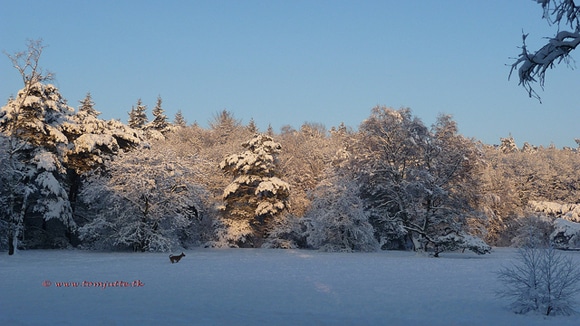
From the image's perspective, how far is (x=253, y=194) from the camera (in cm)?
3891

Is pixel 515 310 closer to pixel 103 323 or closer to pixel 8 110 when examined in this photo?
pixel 103 323

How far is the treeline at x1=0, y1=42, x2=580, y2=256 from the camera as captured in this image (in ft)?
94.0

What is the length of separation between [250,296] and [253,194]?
26.9 m

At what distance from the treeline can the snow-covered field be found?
394 inches

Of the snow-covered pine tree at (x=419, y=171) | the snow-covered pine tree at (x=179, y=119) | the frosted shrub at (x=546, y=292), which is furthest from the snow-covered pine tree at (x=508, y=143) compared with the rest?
the frosted shrub at (x=546, y=292)

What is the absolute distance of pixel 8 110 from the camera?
29.2 m

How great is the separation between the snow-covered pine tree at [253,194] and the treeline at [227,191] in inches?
4.5

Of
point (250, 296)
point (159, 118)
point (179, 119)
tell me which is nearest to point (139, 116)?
point (159, 118)

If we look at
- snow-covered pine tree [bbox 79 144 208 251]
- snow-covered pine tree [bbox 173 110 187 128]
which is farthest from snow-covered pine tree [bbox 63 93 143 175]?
snow-covered pine tree [bbox 173 110 187 128]

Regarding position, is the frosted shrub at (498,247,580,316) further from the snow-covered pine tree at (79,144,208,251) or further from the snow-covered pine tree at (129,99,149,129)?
the snow-covered pine tree at (129,99,149,129)

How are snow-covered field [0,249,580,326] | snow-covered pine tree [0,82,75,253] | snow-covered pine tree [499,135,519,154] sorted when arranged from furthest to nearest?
snow-covered pine tree [499,135,519,154], snow-covered pine tree [0,82,75,253], snow-covered field [0,249,580,326]

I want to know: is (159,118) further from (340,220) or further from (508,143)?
(508,143)

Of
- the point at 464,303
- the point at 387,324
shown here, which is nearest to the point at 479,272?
the point at 464,303

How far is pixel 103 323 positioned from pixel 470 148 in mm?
28243
